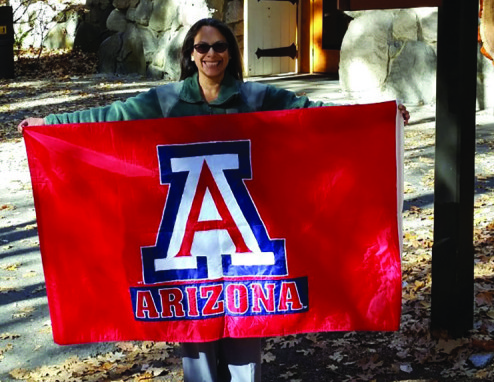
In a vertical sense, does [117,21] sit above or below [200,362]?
above

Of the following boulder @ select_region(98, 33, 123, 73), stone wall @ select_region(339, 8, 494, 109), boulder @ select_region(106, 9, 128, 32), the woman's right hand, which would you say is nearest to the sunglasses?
the woman's right hand

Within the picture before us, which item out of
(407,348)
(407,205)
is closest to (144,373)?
(407,348)

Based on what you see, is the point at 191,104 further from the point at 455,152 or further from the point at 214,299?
the point at 455,152

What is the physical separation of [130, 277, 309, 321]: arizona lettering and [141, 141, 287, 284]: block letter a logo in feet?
0.17

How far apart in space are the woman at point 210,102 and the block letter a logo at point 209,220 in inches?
7.4

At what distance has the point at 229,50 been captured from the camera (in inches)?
A: 147

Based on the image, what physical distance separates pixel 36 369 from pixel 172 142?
1844 millimetres

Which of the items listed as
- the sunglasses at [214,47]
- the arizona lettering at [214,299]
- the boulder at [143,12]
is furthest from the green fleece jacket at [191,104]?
the boulder at [143,12]

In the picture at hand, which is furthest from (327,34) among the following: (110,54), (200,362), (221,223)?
(200,362)

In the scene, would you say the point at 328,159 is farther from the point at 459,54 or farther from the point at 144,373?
the point at 144,373

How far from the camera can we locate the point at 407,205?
778 cm

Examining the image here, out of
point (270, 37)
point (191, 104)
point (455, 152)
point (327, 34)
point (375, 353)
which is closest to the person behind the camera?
point (191, 104)

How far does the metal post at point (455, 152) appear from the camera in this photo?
4492 millimetres

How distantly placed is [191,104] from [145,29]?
14754mm
